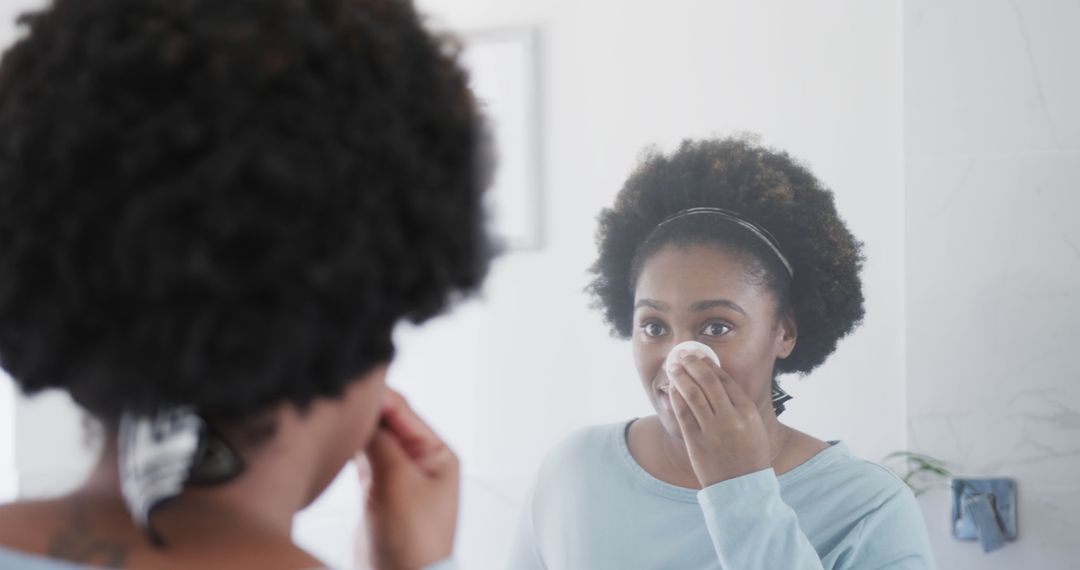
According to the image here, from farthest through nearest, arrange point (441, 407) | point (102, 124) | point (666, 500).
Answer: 1. point (441, 407)
2. point (666, 500)
3. point (102, 124)

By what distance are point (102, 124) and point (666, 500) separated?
79 cm

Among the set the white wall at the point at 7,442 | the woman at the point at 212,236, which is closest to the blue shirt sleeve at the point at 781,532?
the woman at the point at 212,236

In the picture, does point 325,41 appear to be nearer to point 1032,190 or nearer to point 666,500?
point 666,500

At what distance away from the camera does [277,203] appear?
15.0 inches

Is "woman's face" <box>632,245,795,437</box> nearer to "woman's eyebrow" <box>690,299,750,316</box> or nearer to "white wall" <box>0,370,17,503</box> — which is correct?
"woman's eyebrow" <box>690,299,750,316</box>

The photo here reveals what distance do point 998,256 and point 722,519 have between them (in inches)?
20.1

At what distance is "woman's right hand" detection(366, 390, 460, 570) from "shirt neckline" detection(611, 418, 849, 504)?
0.52 m

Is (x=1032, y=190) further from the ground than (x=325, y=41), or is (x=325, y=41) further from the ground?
(x=1032, y=190)

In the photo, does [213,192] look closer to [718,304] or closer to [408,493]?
[408,493]

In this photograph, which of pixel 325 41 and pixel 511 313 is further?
pixel 511 313

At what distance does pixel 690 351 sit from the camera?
1.06 metres

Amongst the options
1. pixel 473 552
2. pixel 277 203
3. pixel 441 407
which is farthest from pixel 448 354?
pixel 277 203

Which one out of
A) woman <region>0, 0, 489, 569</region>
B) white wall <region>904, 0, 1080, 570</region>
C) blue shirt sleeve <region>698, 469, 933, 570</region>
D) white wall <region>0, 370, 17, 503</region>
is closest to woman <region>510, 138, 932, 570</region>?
blue shirt sleeve <region>698, 469, 933, 570</region>

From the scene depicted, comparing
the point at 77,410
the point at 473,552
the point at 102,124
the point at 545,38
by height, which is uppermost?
the point at 545,38
